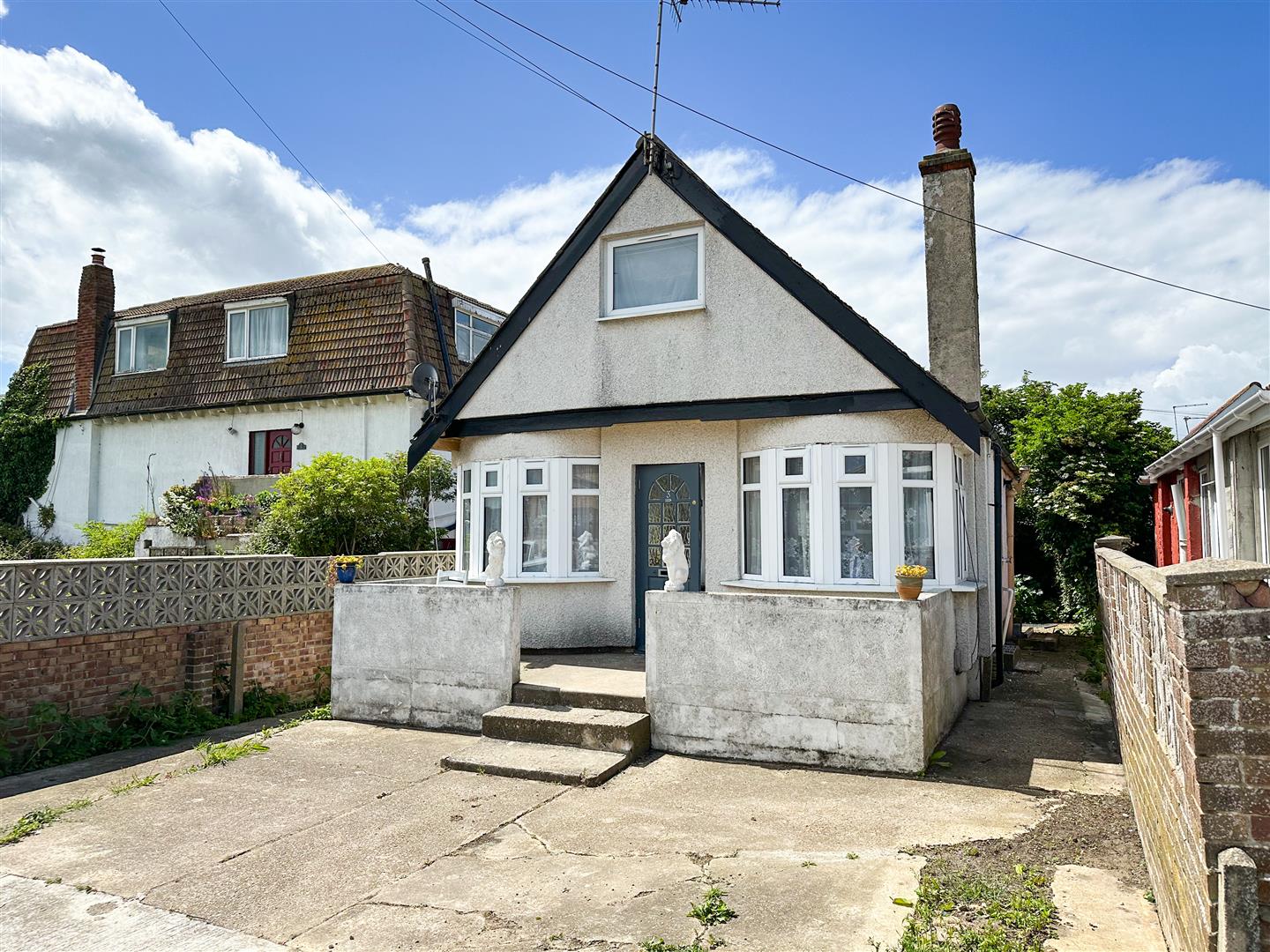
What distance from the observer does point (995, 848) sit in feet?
17.3

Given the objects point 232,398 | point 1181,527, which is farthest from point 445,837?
point 232,398

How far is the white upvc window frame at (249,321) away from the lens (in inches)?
800

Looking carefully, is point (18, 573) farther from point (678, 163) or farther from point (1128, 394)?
point (1128, 394)

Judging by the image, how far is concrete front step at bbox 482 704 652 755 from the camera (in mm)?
7641

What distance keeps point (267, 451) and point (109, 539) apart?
4.16 meters

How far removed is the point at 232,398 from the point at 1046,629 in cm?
1901

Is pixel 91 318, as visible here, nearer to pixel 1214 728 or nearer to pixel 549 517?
pixel 549 517

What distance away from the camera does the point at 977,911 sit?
14.4 ft

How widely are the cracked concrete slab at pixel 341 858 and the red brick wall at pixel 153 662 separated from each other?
4.13 metres

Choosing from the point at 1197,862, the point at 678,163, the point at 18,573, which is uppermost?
the point at 678,163

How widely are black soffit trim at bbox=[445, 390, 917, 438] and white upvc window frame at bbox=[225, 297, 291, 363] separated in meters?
10.9

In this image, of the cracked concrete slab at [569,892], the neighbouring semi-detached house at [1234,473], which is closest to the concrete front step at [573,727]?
the cracked concrete slab at [569,892]

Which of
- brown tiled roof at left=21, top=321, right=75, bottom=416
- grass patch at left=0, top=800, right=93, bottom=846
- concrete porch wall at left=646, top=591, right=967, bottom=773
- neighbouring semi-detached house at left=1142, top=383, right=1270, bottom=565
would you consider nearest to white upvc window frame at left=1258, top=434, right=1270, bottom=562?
neighbouring semi-detached house at left=1142, top=383, right=1270, bottom=565

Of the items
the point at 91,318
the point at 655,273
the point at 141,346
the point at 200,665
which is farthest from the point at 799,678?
the point at 91,318
